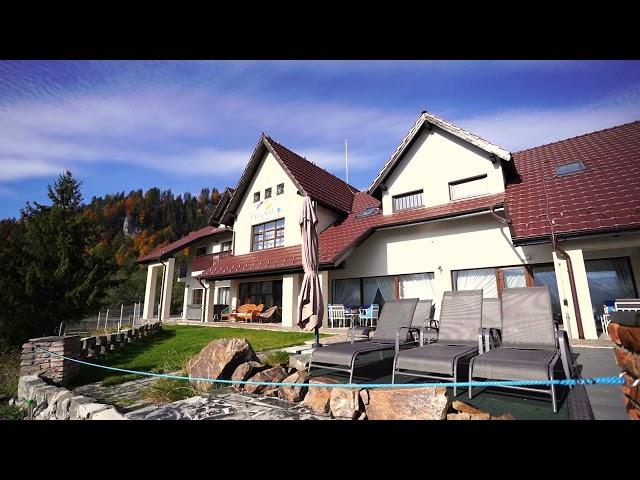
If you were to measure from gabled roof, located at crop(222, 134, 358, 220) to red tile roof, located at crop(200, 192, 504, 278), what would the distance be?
3.28ft

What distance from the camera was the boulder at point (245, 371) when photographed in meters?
4.97

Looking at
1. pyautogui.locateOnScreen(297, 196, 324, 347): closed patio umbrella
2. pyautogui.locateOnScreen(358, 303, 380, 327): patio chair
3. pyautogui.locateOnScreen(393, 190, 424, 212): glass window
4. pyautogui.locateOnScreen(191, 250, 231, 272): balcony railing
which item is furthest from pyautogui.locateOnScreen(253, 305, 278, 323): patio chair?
pyautogui.locateOnScreen(297, 196, 324, 347): closed patio umbrella

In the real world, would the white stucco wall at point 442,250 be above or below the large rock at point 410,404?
above

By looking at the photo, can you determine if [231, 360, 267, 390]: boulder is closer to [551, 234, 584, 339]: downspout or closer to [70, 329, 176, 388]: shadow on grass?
[70, 329, 176, 388]: shadow on grass

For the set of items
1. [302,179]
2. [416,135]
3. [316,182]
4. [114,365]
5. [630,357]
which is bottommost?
[114,365]

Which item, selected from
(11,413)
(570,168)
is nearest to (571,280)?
(570,168)

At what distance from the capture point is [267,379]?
16.2 feet

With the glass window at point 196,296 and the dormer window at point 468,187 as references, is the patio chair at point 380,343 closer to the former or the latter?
the dormer window at point 468,187

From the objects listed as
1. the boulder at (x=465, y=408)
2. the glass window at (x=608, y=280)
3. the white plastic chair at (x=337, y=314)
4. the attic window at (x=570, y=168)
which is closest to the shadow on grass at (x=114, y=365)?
the boulder at (x=465, y=408)

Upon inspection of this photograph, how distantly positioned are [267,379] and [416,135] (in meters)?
12.1

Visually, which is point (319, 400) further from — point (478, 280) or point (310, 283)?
point (478, 280)

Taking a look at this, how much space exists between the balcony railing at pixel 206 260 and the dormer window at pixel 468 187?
15.2 metres

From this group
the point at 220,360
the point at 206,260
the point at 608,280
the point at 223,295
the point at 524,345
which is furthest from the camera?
the point at 206,260
